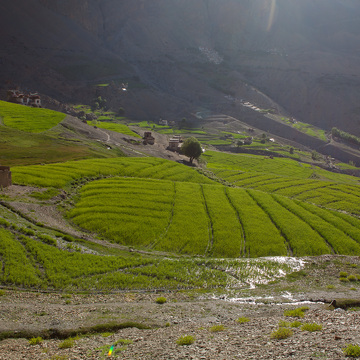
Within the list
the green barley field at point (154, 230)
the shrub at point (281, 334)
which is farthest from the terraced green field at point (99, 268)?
the shrub at point (281, 334)

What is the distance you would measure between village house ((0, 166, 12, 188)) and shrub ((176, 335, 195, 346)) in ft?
125

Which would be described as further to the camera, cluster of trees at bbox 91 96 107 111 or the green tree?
cluster of trees at bbox 91 96 107 111

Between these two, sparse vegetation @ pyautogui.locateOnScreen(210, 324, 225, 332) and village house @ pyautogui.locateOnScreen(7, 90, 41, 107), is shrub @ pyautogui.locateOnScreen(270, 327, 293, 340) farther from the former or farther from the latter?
village house @ pyautogui.locateOnScreen(7, 90, 41, 107)

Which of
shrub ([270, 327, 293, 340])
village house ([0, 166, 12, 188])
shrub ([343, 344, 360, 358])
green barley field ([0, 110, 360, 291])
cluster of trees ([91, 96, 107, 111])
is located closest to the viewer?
shrub ([343, 344, 360, 358])

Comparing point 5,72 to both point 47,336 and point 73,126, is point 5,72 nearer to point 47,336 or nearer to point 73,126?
point 73,126

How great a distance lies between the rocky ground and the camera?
16.0m

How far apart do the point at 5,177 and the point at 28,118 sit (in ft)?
199

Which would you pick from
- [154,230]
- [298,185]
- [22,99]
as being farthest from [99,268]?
[22,99]

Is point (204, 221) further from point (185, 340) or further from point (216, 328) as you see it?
point (185, 340)

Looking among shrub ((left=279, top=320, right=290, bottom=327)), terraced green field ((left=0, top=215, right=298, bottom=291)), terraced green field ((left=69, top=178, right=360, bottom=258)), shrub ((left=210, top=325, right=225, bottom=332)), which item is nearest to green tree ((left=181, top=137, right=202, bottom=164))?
terraced green field ((left=69, top=178, right=360, bottom=258))

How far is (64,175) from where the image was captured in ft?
178

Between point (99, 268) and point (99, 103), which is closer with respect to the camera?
point (99, 268)

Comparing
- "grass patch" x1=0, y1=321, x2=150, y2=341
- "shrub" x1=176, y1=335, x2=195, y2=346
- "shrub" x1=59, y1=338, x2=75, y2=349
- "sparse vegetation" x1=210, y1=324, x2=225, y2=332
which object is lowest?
"grass patch" x1=0, y1=321, x2=150, y2=341

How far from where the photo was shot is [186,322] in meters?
21.7
